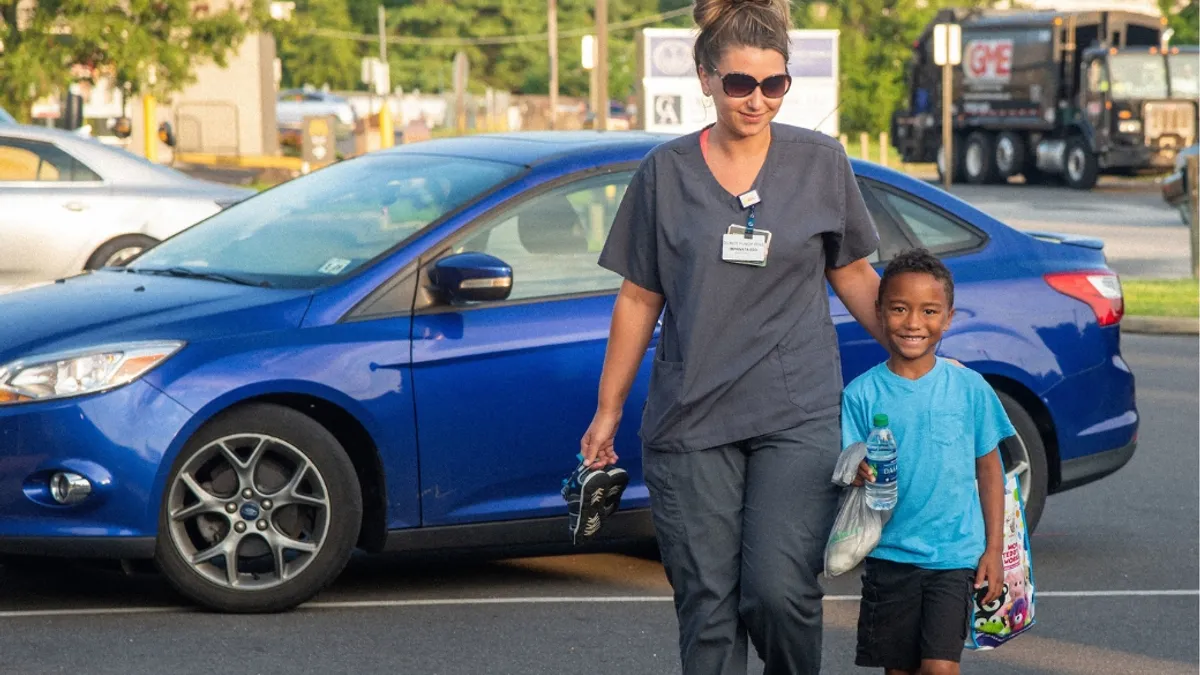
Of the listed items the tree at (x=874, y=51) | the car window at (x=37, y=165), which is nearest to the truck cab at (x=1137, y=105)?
the tree at (x=874, y=51)

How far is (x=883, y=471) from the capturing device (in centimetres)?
427

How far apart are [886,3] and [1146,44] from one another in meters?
21.7

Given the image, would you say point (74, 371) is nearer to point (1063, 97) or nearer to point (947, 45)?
point (947, 45)

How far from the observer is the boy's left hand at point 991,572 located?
4.38m

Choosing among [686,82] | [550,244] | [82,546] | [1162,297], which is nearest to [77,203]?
[550,244]

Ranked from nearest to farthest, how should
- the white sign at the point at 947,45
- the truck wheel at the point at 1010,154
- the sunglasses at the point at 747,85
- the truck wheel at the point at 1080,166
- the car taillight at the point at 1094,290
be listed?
the sunglasses at the point at 747,85 < the car taillight at the point at 1094,290 < the white sign at the point at 947,45 < the truck wheel at the point at 1080,166 < the truck wheel at the point at 1010,154

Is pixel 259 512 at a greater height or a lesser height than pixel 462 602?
greater

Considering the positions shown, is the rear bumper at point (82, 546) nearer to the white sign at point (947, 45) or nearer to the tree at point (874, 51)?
the white sign at point (947, 45)

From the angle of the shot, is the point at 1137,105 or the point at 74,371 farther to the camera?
the point at 1137,105

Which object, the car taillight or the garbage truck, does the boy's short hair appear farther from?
the garbage truck

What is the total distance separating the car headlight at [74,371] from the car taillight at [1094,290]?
323 centimetres

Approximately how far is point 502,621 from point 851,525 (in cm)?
220

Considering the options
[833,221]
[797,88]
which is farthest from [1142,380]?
[797,88]

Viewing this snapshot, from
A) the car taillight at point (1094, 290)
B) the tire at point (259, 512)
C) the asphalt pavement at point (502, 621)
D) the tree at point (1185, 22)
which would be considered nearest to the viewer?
the asphalt pavement at point (502, 621)
